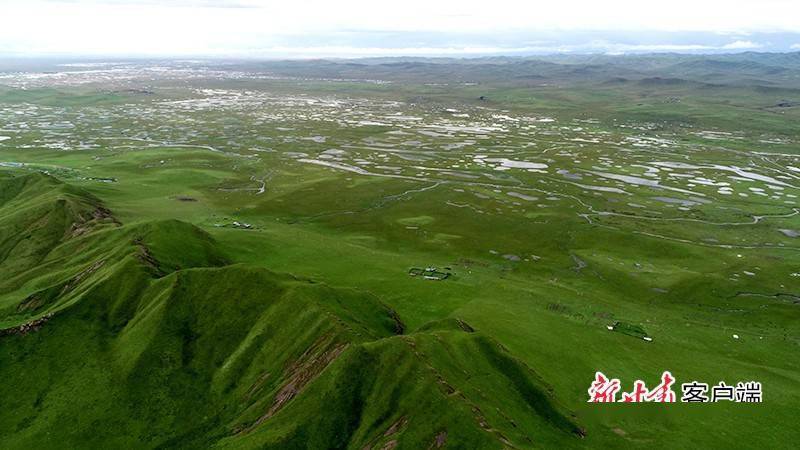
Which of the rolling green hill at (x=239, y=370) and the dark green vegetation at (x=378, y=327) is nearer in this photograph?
the rolling green hill at (x=239, y=370)

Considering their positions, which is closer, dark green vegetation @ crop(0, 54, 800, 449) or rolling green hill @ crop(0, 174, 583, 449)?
rolling green hill @ crop(0, 174, 583, 449)

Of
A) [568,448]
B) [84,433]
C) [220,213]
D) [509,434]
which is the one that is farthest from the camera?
[220,213]

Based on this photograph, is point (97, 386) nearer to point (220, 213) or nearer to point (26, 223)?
point (26, 223)

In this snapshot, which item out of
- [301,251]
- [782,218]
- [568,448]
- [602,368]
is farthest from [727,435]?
[782,218]

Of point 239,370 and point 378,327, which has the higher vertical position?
point 378,327

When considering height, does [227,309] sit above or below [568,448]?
above

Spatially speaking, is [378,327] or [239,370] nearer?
[239,370]

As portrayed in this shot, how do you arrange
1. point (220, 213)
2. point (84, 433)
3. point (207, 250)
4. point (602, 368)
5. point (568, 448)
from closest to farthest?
point (568, 448), point (84, 433), point (602, 368), point (207, 250), point (220, 213)

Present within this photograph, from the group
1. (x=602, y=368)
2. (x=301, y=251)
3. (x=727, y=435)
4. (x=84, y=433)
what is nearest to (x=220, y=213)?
(x=301, y=251)

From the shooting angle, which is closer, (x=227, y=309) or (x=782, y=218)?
(x=227, y=309)
